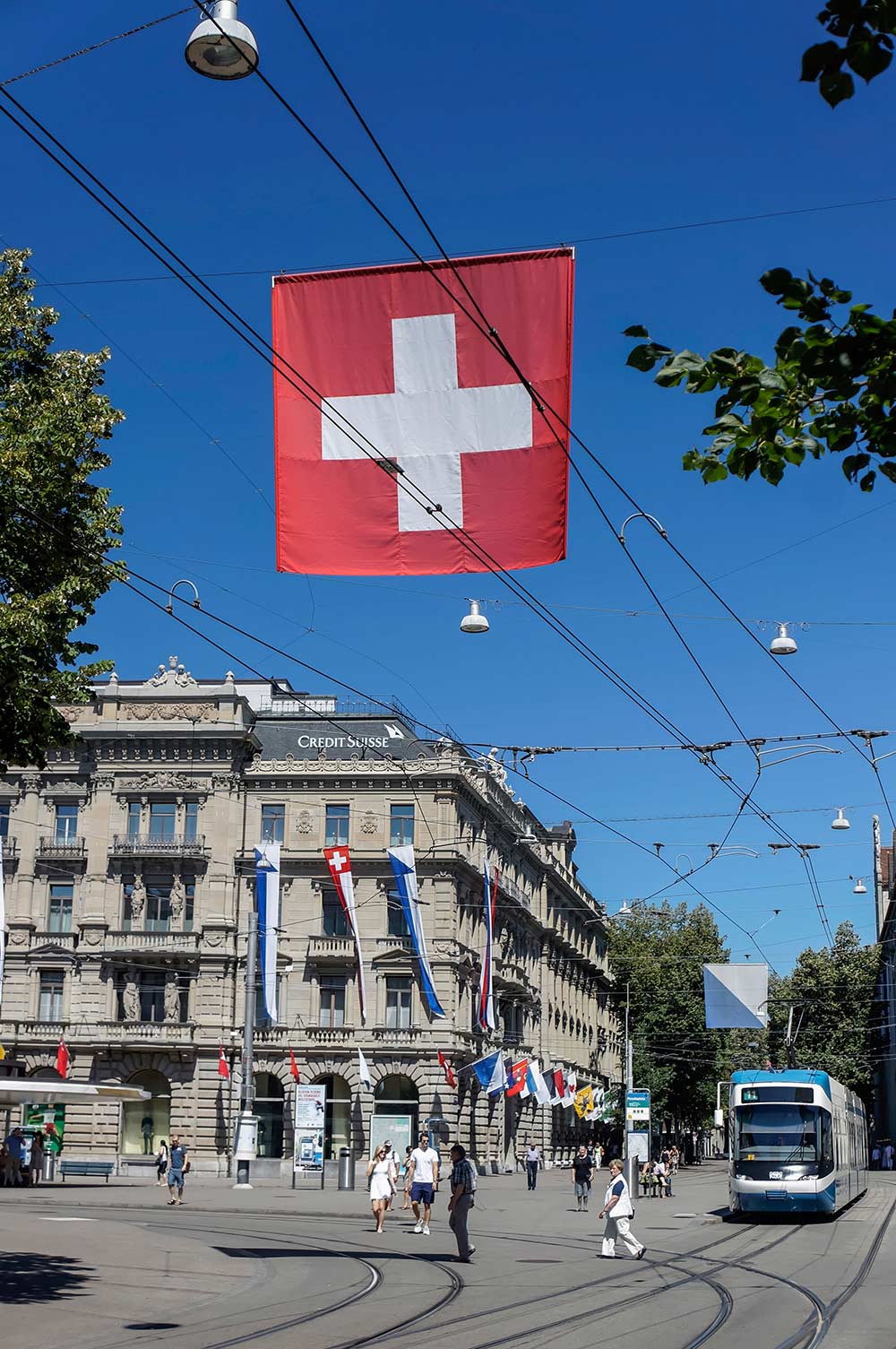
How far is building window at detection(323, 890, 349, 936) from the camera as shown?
6022cm

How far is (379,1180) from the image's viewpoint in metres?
27.3

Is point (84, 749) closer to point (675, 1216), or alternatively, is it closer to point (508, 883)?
point (508, 883)

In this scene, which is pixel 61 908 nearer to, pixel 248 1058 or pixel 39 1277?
pixel 248 1058

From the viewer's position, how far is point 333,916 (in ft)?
198

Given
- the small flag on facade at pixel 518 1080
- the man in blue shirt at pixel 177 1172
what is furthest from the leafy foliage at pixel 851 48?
the small flag on facade at pixel 518 1080

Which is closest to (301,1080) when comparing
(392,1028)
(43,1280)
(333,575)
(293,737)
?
(392,1028)

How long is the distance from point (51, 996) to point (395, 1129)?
59.2ft

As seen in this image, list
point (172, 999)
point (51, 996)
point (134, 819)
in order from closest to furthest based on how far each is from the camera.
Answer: point (172, 999), point (51, 996), point (134, 819)

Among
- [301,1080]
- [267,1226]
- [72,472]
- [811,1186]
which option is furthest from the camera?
[301,1080]

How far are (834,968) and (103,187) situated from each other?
268 feet

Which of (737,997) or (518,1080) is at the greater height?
(737,997)

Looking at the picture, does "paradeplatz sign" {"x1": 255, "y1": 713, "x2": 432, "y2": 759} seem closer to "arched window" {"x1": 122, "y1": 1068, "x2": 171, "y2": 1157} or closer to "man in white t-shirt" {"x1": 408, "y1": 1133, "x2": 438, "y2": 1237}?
"arched window" {"x1": 122, "y1": 1068, "x2": 171, "y2": 1157}

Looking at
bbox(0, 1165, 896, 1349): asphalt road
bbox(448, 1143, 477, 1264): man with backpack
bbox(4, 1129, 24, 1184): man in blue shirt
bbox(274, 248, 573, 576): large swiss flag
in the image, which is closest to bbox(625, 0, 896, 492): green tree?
Answer: bbox(274, 248, 573, 576): large swiss flag

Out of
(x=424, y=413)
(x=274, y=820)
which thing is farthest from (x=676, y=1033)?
(x=424, y=413)
